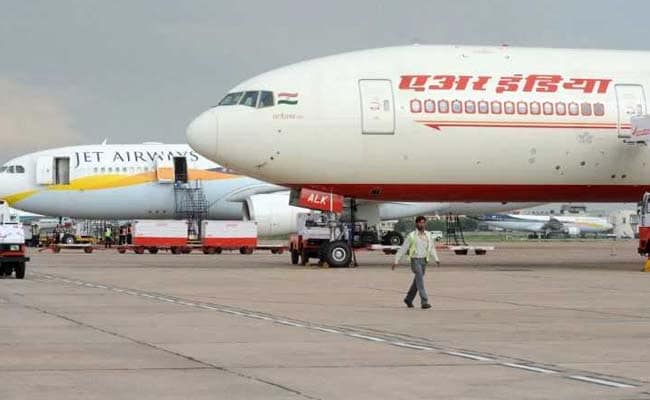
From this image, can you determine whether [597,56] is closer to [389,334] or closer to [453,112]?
[453,112]

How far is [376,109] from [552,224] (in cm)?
11302

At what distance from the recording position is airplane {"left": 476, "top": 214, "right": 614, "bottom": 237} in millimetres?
147625

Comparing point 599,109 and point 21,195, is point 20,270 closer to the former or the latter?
point 599,109

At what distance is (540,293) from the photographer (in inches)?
Answer: 1072

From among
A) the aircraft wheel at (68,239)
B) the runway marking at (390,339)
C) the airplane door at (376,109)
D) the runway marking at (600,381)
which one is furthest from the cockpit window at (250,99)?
the aircraft wheel at (68,239)

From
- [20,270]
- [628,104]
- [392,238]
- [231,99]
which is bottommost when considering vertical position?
[20,270]

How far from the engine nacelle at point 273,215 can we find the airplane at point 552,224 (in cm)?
9169

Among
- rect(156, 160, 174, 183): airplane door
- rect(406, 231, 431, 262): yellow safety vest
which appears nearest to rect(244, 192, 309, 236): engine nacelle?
rect(156, 160, 174, 183): airplane door

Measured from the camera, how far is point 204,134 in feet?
120

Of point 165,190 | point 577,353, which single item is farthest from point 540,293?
point 165,190

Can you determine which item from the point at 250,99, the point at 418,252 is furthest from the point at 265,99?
the point at 418,252

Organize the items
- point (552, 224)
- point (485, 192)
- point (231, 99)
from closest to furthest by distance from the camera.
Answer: point (231, 99) < point (485, 192) < point (552, 224)

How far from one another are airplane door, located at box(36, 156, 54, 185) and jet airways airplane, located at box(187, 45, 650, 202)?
2481 cm

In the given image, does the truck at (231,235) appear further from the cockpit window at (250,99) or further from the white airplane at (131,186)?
the cockpit window at (250,99)
